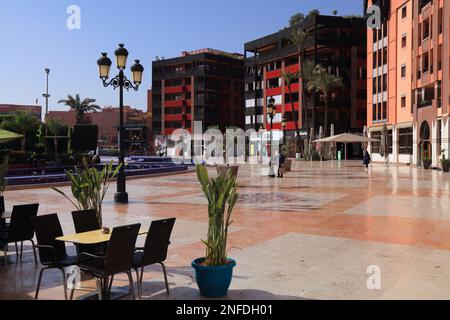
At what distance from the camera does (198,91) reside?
9688 cm

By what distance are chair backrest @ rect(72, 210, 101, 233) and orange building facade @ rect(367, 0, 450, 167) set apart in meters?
34.2

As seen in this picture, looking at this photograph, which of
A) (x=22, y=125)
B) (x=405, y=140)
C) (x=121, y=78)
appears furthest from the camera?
(x=405, y=140)

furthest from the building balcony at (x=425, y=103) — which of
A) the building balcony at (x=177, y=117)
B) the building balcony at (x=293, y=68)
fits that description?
the building balcony at (x=177, y=117)

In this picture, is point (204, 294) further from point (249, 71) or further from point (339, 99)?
point (249, 71)

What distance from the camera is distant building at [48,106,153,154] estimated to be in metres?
104

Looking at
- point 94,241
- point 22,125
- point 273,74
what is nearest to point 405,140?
point 22,125

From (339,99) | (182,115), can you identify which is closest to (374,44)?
(339,99)

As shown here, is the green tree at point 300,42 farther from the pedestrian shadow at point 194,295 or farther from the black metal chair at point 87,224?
the pedestrian shadow at point 194,295

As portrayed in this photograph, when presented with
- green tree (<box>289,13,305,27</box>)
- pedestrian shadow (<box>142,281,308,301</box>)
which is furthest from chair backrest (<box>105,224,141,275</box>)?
green tree (<box>289,13,305,27</box>)

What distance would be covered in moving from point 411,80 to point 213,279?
44.3 metres

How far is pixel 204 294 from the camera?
234 inches

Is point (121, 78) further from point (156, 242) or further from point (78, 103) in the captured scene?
point (78, 103)

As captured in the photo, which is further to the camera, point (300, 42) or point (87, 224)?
point (300, 42)
